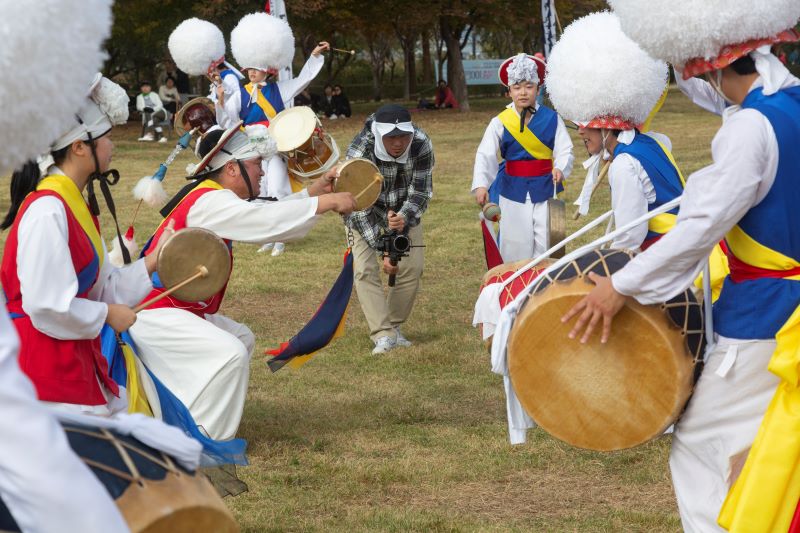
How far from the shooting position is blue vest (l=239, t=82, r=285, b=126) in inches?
457

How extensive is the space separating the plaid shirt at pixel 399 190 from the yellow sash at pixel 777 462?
4.73 metres

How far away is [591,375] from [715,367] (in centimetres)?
38

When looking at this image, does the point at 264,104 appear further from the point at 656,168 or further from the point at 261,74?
the point at 656,168

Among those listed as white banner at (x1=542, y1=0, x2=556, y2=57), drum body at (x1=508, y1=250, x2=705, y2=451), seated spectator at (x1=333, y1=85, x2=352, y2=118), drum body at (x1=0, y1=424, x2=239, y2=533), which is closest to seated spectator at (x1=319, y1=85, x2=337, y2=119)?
seated spectator at (x1=333, y1=85, x2=352, y2=118)

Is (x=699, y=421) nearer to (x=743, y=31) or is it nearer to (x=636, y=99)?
(x=743, y=31)

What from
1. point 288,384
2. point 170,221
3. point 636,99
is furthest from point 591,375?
point 288,384

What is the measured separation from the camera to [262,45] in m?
11.9

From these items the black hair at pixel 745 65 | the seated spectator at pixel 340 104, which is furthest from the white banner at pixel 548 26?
the black hair at pixel 745 65

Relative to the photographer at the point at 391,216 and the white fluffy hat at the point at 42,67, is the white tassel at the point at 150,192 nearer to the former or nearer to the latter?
the photographer at the point at 391,216

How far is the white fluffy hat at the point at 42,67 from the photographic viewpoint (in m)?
1.85

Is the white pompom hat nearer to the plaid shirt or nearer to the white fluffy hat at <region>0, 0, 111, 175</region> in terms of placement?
the white fluffy hat at <region>0, 0, 111, 175</region>

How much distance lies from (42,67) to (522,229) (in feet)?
20.1

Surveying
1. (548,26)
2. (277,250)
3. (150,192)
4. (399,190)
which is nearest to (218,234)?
(150,192)

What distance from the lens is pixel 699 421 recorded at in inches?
132
